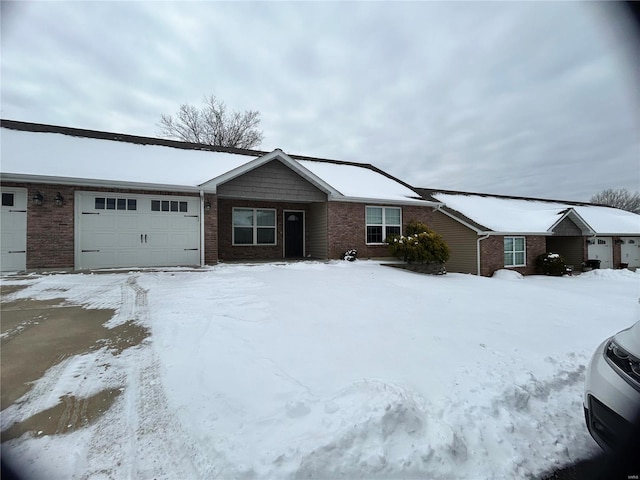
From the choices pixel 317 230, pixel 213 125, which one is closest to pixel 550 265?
pixel 317 230

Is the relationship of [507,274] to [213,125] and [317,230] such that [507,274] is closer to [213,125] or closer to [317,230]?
[317,230]

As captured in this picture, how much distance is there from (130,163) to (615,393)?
12719 millimetres

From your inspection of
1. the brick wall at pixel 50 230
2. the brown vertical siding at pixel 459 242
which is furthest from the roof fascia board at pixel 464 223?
A: the brick wall at pixel 50 230

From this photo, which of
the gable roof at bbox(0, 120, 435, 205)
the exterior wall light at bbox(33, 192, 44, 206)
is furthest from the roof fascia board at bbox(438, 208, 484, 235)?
the exterior wall light at bbox(33, 192, 44, 206)

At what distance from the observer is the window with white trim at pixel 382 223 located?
13.5m

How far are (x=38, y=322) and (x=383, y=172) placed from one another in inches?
649

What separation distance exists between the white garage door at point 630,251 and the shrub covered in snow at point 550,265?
29.5ft

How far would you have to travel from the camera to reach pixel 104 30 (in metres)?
6.60

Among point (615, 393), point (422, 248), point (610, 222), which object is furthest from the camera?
point (610, 222)

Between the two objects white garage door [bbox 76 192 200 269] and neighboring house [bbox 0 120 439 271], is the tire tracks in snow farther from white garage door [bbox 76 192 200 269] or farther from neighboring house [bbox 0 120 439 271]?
neighboring house [bbox 0 120 439 271]

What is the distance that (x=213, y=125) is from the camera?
83.9 feet

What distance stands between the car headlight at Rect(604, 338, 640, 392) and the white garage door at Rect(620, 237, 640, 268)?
27326 millimetres

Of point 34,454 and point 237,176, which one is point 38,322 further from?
point 237,176

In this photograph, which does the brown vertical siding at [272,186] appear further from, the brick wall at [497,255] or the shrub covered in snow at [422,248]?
the brick wall at [497,255]
